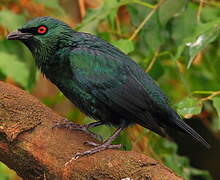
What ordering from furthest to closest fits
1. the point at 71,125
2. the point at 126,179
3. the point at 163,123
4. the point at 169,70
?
the point at 169,70 → the point at 163,123 → the point at 71,125 → the point at 126,179

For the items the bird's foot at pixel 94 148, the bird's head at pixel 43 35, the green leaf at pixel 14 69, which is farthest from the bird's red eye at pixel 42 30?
the bird's foot at pixel 94 148

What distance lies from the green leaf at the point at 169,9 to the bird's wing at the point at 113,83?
1.00m

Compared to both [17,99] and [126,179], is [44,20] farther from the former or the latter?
[126,179]

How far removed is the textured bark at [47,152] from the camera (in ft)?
10.3

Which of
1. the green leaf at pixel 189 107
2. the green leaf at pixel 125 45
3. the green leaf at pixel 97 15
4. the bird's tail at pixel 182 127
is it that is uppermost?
the green leaf at pixel 97 15

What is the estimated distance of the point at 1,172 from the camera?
4.66 meters

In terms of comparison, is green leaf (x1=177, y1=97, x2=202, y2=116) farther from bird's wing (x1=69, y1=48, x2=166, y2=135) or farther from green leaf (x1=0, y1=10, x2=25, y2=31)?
green leaf (x1=0, y1=10, x2=25, y2=31)

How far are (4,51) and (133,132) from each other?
132cm

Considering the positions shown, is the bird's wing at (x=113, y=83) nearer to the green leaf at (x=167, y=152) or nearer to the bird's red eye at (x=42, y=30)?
the bird's red eye at (x=42, y=30)

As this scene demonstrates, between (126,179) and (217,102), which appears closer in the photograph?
(126,179)

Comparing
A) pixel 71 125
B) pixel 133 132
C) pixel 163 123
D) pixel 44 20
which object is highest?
pixel 44 20

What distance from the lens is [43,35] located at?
13.7ft

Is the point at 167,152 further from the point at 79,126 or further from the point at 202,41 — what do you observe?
the point at 79,126

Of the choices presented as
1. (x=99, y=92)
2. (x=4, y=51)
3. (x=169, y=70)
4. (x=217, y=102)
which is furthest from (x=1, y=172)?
(x=169, y=70)
